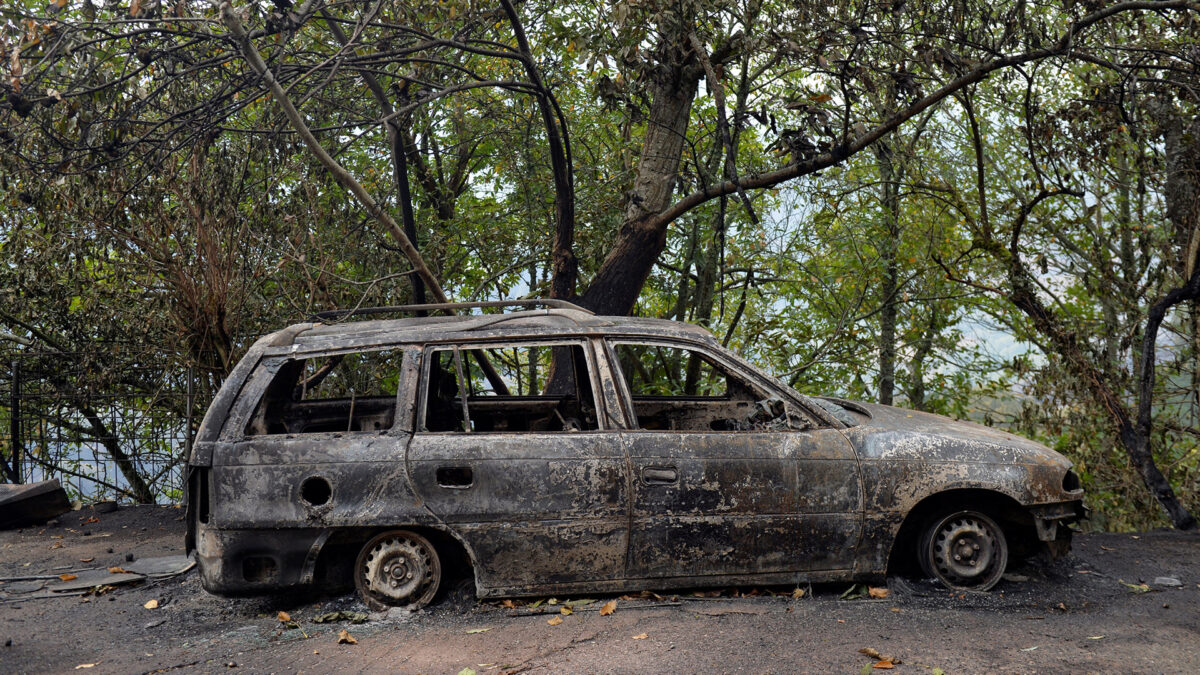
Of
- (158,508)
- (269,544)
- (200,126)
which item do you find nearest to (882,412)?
(269,544)

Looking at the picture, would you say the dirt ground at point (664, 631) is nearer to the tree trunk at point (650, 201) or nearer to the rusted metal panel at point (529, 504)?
the rusted metal panel at point (529, 504)

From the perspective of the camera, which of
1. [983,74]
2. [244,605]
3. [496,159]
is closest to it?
[244,605]

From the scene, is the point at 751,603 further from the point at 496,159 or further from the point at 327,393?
the point at 496,159

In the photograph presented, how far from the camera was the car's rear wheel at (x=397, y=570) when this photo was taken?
5098mm

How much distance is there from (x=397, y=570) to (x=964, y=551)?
10.8ft

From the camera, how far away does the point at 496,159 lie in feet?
43.2

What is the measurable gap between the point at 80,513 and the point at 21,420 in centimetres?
224

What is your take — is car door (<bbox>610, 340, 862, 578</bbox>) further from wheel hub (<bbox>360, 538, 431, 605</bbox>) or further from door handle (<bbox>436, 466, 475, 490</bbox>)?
wheel hub (<bbox>360, 538, 431, 605</bbox>)

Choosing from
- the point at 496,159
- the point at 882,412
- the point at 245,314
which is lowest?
the point at 882,412

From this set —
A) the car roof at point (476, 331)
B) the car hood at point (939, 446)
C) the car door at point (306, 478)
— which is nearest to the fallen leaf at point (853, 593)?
the car hood at point (939, 446)

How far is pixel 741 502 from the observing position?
504 centimetres

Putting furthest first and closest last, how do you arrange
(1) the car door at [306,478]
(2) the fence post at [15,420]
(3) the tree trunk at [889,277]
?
1. (3) the tree trunk at [889,277]
2. (2) the fence post at [15,420]
3. (1) the car door at [306,478]

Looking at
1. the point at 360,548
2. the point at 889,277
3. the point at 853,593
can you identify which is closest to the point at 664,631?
the point at 853,593

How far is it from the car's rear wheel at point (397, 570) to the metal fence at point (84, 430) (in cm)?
579
